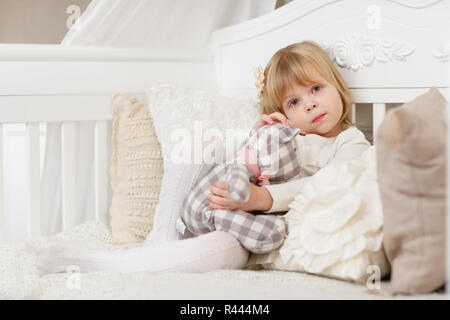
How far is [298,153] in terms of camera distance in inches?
48.8

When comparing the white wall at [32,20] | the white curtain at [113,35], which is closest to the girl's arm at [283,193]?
the white curtain at [113,35]

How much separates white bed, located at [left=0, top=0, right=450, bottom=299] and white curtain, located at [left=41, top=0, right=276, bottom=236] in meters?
0.06

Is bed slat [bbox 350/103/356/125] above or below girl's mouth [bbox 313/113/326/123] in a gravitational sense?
above

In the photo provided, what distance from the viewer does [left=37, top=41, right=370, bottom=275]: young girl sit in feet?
3.69

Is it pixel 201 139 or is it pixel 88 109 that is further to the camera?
pixel 88 109

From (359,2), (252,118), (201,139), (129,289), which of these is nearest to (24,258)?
(129,289)

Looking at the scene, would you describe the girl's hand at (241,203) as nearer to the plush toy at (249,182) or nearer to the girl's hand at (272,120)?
the plush toy at (249,182)

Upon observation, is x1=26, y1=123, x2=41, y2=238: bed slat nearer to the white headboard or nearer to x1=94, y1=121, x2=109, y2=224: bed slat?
x1=94, y1=121, x2=109, y2=224: bed slat

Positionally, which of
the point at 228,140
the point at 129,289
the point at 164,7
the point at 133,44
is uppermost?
the point at 164,7

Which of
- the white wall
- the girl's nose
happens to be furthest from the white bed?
the white wall

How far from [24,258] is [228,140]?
529 millimetres

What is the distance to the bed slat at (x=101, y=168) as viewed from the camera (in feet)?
5.26

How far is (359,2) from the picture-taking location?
4.40 feet

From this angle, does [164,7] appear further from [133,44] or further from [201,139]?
[201,139]
